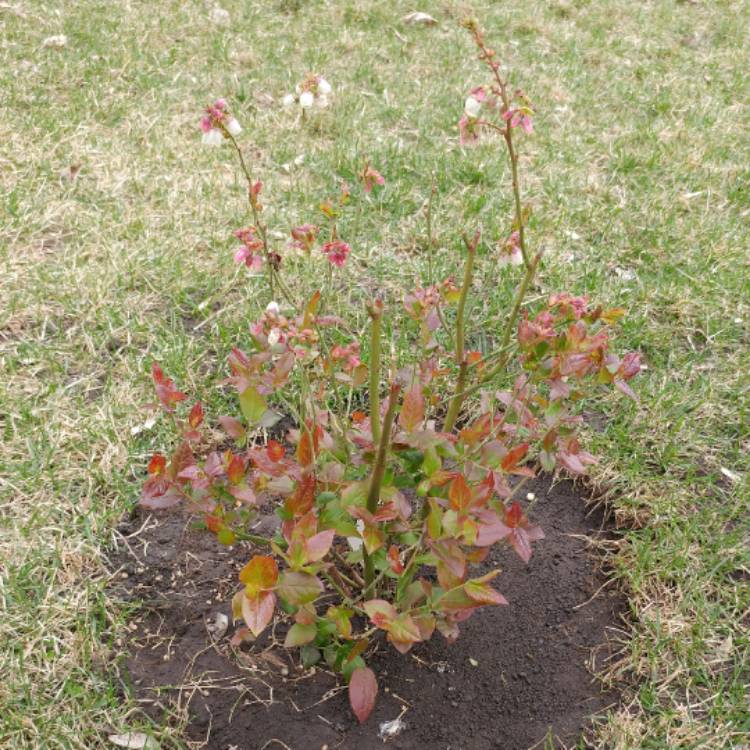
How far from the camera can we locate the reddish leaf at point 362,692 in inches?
55.1

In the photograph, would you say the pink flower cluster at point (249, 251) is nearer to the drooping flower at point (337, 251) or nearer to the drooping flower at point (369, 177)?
the drooping flower at point (337, 251)

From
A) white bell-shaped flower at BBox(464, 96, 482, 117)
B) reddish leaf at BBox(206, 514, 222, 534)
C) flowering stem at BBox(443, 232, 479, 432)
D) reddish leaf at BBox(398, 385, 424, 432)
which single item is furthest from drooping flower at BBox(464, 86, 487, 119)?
reddish leaf at BBox(206, 514, 222, 534)

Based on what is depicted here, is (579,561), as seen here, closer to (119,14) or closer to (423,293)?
(423,293)

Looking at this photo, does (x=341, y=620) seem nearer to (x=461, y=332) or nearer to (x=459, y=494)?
(x=459, y=494)

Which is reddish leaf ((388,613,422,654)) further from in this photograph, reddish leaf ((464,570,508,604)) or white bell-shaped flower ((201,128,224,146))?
white bell-shaped flower ((201,128,224,146))

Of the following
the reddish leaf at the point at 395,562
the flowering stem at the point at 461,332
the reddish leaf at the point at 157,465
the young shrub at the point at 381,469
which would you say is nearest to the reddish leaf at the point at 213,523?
the young shrub at the point at 381,469

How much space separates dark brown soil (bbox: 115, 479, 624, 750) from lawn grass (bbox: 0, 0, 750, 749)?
0.07m

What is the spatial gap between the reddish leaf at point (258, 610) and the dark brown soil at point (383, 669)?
56 cm

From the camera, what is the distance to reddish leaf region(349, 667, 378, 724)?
4.59 feet

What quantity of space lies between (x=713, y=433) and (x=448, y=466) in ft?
3.62

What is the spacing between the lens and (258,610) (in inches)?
46.9

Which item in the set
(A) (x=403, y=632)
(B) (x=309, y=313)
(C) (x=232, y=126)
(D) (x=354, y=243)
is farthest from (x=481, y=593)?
(D) (x=354, y=243)

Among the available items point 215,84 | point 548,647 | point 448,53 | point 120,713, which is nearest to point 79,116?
point 215,84

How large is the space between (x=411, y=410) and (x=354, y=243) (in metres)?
1.68
